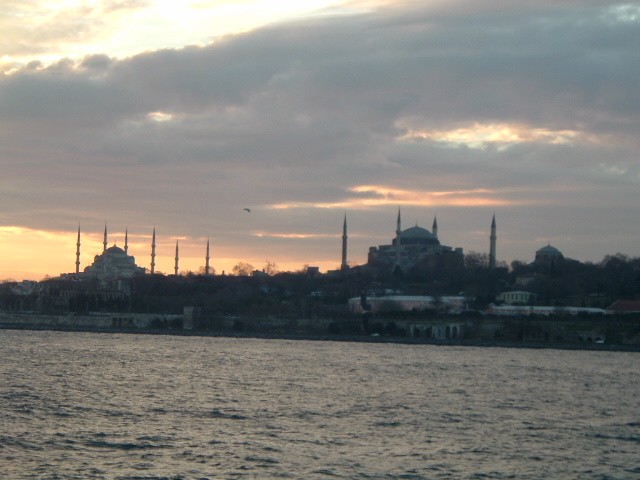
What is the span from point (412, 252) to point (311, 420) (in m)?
143

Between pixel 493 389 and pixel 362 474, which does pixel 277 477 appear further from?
pixel 493 389

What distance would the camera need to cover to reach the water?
22.7 m

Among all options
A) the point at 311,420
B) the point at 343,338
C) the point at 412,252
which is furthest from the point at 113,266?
the point at 311,420

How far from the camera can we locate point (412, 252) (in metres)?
172

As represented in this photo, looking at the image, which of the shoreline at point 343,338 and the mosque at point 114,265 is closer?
the shoreline at point 343,338

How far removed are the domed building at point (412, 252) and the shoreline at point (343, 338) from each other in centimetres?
6348

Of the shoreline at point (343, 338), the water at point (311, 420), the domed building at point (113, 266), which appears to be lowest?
the water at point (311, 420)

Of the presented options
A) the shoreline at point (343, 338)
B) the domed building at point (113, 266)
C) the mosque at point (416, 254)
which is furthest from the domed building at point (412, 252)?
the shoreline at point (343, 338)

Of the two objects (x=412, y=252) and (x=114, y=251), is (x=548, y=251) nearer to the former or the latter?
(x=412, y=252)

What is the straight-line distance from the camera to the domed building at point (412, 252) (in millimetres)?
158750

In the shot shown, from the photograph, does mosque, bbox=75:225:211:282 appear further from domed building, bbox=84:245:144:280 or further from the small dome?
the small dome

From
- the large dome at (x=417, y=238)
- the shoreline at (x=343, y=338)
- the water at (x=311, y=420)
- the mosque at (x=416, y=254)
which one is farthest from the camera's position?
the large dome at (x=417, y=238)

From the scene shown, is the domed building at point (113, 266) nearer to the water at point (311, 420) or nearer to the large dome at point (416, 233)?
the large dome at point (416, 233)

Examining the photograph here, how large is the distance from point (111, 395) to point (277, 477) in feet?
48.4
